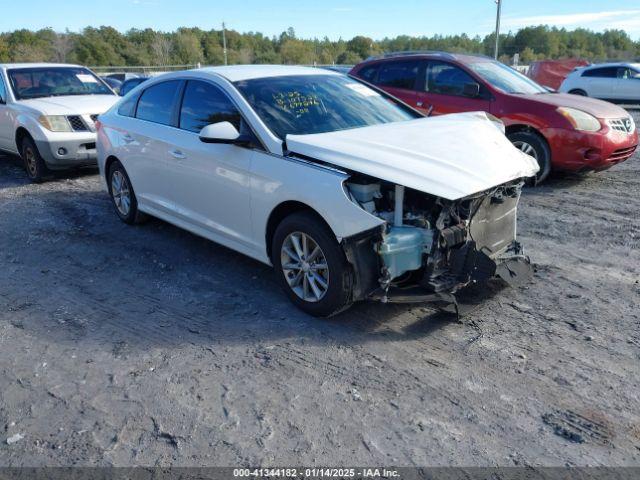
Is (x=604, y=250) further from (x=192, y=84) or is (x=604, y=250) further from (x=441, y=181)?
(x=192, y=84)

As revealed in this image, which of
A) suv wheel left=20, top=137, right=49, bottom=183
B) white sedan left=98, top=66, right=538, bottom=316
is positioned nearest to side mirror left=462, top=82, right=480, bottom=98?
white sedan left=98, top=66, right=538, bottom=316

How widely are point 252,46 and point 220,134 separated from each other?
94.0m

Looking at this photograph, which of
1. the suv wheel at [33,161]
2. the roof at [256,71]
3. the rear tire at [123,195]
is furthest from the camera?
the suv wheel at [33,161]

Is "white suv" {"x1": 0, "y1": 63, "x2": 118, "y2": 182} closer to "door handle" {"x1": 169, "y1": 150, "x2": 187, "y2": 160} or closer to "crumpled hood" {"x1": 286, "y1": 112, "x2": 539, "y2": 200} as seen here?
"door handle" {"x1": 169, "y1": 150, "x2": 187, "y2": 160}

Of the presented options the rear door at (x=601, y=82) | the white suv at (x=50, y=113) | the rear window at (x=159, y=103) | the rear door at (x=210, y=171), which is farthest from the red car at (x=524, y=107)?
the rear door at (x=601, y=82)

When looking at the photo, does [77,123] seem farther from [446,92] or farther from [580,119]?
[580,119]

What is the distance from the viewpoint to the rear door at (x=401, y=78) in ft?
28.8

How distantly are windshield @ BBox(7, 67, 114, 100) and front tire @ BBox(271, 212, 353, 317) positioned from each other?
7212 mm

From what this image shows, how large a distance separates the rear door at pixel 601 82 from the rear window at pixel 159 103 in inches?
754

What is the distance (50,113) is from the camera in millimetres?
8398

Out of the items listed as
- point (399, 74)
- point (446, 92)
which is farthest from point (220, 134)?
point (399, 74)

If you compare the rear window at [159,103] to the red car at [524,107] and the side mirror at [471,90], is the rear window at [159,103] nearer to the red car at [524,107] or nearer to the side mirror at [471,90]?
the red car at [524,107]

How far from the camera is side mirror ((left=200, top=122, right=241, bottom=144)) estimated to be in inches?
165

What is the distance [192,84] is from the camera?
16.6 ft
